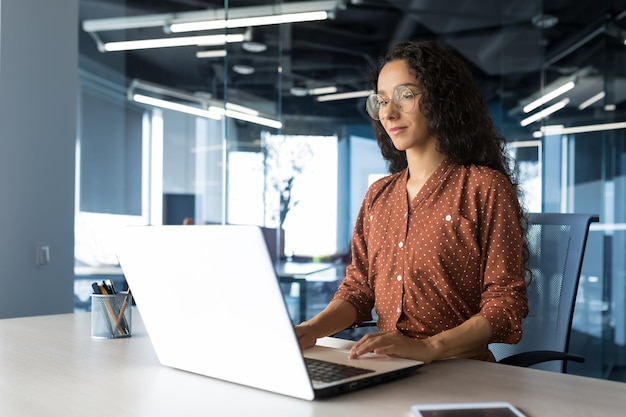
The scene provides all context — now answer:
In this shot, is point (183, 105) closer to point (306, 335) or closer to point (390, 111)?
point (390, 111)

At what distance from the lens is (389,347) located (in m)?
1.23

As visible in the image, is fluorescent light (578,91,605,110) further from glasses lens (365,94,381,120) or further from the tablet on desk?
the tablet on desk

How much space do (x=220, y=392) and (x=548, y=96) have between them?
12.6ft

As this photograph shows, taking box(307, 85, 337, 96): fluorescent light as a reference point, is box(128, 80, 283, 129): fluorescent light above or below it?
below

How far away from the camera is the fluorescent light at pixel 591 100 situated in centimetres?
416

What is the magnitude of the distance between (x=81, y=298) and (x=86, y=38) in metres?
1.55

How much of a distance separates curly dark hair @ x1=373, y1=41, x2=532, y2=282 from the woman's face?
1cm

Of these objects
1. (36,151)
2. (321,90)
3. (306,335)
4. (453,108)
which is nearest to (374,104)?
(453,108)

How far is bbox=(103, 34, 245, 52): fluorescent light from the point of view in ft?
14.0

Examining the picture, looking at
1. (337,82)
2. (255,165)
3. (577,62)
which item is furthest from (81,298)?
(577,62)

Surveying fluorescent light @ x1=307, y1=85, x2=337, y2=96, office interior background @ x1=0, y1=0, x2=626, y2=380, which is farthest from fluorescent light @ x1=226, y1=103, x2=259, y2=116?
fluorescent light @ x1=307, y1=85, x2=337, y2=96

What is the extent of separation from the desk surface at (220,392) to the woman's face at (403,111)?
1.92 ft

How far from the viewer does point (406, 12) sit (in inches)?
218

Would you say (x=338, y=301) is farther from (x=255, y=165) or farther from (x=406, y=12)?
(x=406, y=12)
